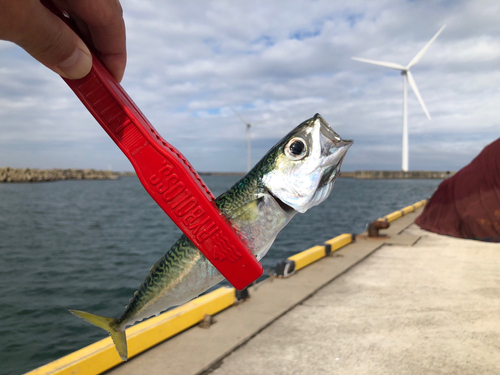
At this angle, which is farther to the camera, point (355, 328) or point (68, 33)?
point (355, 328)

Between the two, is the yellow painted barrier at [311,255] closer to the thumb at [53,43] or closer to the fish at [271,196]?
the fish at [271,196]

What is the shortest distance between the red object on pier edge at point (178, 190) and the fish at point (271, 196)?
0.16 feet

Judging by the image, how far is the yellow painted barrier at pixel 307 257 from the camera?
11742 mm

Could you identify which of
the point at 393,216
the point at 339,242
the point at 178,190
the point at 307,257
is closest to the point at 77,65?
the point at 178,190

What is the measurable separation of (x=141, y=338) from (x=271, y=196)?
266 inches

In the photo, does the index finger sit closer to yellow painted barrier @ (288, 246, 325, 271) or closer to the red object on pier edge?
the red object on pier edge

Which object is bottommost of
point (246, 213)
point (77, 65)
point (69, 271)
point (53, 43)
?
point (69, 271)

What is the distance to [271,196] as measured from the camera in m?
0.88

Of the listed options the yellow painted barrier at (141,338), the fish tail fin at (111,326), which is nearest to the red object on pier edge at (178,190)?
the fish tail fin at (111,326)

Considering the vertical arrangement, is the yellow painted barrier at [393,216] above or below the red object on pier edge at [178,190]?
below

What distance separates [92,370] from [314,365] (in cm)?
388

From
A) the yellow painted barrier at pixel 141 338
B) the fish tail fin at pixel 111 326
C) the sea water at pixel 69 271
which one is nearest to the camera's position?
the fish tail fin at pixel 111 326

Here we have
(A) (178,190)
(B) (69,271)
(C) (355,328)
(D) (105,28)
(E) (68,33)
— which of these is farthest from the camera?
(B) (69,271)

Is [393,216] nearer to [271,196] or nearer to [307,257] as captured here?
[307,257]
